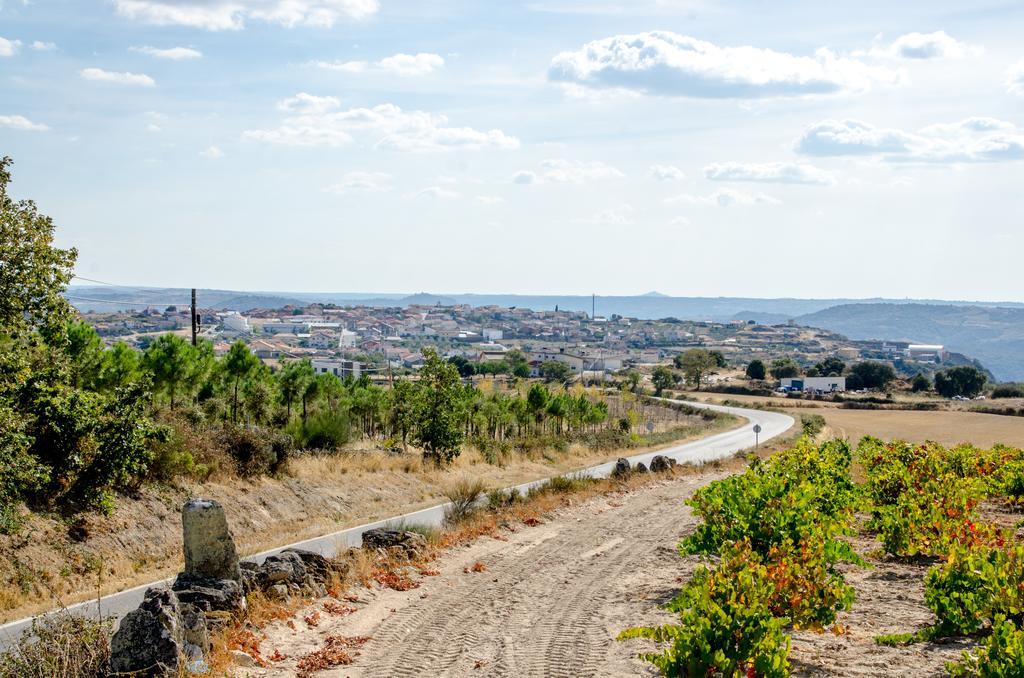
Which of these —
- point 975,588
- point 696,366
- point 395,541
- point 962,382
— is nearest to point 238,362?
point 395,541

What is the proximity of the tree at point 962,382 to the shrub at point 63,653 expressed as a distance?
121 m

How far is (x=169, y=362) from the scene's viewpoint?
92.1ft

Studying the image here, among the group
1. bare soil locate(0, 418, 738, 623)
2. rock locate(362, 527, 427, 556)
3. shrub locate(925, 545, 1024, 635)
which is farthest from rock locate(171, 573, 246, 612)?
shrub locate(925, 545, 1024, 635)

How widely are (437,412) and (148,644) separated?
25.1 meters

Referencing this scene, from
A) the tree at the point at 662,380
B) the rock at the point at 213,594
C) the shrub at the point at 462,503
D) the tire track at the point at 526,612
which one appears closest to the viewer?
the tire track at the point at 526,612

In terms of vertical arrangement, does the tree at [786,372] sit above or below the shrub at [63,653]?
below

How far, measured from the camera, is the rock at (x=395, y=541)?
50.5ft

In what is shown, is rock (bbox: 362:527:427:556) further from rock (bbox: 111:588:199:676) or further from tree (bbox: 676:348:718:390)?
tree (bbox: 676:348:718:390)

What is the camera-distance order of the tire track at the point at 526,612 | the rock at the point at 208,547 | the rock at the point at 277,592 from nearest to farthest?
the tire track at the point at 526,612
the rock at the point at 277,592
the rock at the point at 208,547

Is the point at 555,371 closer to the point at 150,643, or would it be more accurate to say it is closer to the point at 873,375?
the point at 873,375

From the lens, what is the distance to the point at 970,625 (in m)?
8.73

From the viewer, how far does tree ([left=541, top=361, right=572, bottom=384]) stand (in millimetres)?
127625

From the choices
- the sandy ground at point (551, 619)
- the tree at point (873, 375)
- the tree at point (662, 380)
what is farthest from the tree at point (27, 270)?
the tree at point (873, 375)

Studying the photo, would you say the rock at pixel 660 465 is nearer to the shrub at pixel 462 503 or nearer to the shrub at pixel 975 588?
the shrub at pixel 462 503
